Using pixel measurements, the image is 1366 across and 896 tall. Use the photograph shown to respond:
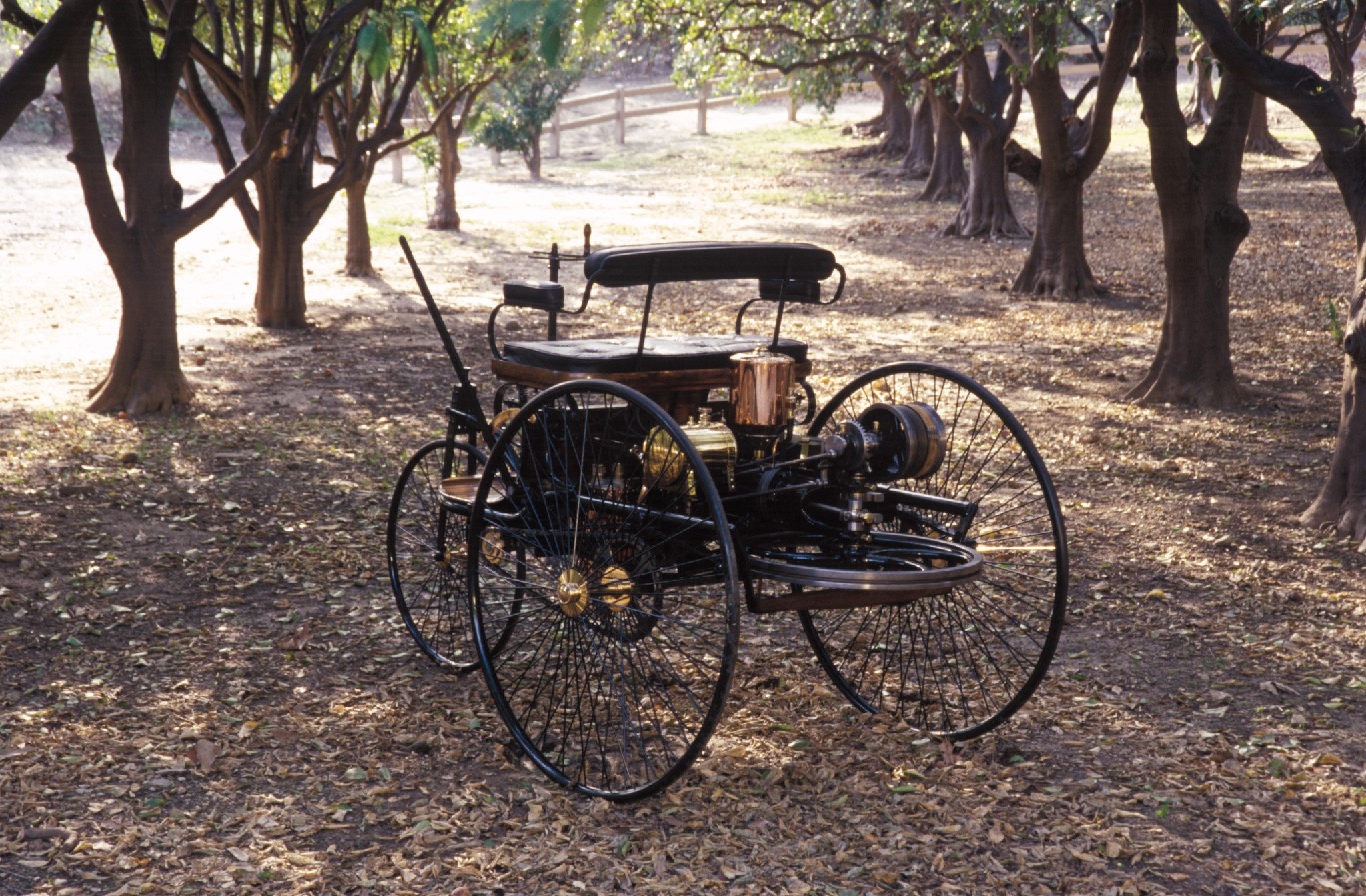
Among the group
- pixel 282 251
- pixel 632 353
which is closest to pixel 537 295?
pixel 632 353

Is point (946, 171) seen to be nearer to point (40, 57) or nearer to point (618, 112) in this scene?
point (618, 112)

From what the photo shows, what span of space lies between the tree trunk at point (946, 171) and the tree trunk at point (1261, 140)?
5611 millimetres

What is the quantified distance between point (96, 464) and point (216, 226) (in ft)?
47.1

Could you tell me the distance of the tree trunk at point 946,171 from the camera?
73.0 feet

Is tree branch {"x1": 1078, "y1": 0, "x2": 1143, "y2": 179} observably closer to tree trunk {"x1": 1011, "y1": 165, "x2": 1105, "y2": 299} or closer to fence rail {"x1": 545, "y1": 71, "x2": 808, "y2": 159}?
tree trunk {"x1": 1011, "y1": 165, "x2": 1105, "y2": 299}

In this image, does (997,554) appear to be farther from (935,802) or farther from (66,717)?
(66,717)

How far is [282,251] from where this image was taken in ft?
38.1

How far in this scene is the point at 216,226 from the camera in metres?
20.2

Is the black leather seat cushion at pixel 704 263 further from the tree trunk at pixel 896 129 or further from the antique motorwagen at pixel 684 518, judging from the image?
the tree trunk at pixel 896 129

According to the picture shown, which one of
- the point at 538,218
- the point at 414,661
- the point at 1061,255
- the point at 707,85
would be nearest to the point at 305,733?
the point at 414,661

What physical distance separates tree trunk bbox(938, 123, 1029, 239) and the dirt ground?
7.74m

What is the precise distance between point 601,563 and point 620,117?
31336 millimetres

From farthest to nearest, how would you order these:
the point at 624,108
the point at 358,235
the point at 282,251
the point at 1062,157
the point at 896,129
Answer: the point at 624,108, the point at 896,129, the point at 358,235, the point at 1062,157, the point at 282,251

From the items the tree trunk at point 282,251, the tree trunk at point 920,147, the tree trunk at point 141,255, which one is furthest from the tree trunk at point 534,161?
the tree trunk at point 141,255
